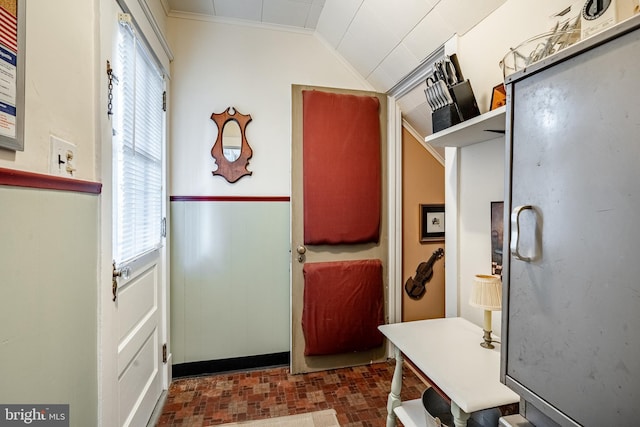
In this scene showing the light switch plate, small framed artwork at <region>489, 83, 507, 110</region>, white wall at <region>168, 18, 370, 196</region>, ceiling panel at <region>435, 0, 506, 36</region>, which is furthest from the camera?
white wall at <region>168, 18, 370, 196</region>

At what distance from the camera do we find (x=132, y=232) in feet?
4.62

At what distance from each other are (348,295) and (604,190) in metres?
1.75

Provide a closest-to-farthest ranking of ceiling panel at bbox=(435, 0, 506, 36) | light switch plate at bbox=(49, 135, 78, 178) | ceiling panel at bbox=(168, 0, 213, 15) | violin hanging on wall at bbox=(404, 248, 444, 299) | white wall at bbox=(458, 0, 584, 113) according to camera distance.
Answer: light switch plate at bbox=(49, 135, 78, 178)
white wall at bbox=(458, 0, 584, 113)
ceiling panel at bbox=(435, 0, 506, 36)
ceiling panel at bbox=(168, 0, 213, 15)
violin hanging on wall at bbox=(404, 248, 444, 299)

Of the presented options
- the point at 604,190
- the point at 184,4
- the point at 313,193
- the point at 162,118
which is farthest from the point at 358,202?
the point at 184,4

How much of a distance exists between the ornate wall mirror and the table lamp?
1.67 m

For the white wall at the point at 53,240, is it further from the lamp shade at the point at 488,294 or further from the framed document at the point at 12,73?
the lamp shade at the point at 488,294

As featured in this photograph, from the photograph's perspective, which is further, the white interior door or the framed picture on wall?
the framed picture on wall

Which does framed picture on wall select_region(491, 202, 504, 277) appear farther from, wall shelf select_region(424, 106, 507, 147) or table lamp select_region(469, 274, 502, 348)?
wall shelf select_region(424, 106, 507, 147)

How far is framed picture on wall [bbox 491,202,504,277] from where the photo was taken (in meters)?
1.34

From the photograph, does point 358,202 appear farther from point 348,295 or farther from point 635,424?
point 635,424

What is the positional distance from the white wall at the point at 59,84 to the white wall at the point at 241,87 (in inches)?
42.7

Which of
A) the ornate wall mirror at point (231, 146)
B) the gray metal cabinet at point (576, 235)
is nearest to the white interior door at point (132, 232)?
the ornate wall mirror at point (231, 146)

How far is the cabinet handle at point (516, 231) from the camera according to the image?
74 centimetres

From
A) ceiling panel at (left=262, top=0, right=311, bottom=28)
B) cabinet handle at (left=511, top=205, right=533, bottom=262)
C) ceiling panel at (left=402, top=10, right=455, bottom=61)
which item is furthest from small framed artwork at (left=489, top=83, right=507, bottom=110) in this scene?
ceiling panel at (left=262, top=0, right=311, bottom=28)
